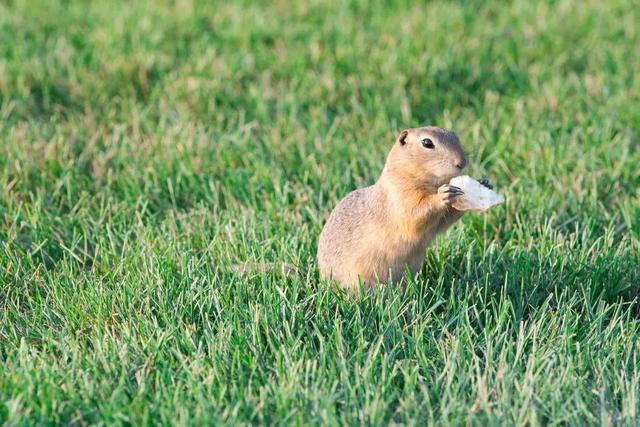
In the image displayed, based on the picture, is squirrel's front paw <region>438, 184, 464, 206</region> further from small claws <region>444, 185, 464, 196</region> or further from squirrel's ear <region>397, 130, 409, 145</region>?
squirrel's ear <region>397, 130, 409, 145</region>

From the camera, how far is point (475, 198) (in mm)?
3451

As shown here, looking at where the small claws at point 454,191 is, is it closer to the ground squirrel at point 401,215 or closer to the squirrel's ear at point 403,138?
the ground squirrel at point 401,215

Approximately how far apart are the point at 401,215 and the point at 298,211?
3.69 ft

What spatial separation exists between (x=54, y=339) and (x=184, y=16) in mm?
3972

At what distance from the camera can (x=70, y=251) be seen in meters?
4.04

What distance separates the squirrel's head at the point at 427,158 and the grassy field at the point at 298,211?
0.39m

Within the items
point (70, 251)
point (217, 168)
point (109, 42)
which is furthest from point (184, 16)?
point (70, 251)

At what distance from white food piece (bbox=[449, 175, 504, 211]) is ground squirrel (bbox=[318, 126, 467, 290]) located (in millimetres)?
30

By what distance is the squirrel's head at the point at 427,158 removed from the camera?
11.5 ft

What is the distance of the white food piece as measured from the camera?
3.44 metres

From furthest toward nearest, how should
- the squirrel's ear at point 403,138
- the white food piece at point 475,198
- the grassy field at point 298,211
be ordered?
the squirrel's ear at point 403,138
the white food piece at point 475,198
the grassy field at point 298,211

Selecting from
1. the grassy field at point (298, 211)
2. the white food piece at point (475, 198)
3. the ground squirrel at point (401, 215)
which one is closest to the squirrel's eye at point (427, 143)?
the ground squirrel at point (401, 215)

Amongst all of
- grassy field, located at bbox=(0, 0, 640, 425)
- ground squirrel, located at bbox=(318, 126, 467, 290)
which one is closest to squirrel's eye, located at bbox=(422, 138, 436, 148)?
ground squirrel, located at bbox=(318, 126, 467, 290)

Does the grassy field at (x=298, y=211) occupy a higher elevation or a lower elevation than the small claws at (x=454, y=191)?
lower
